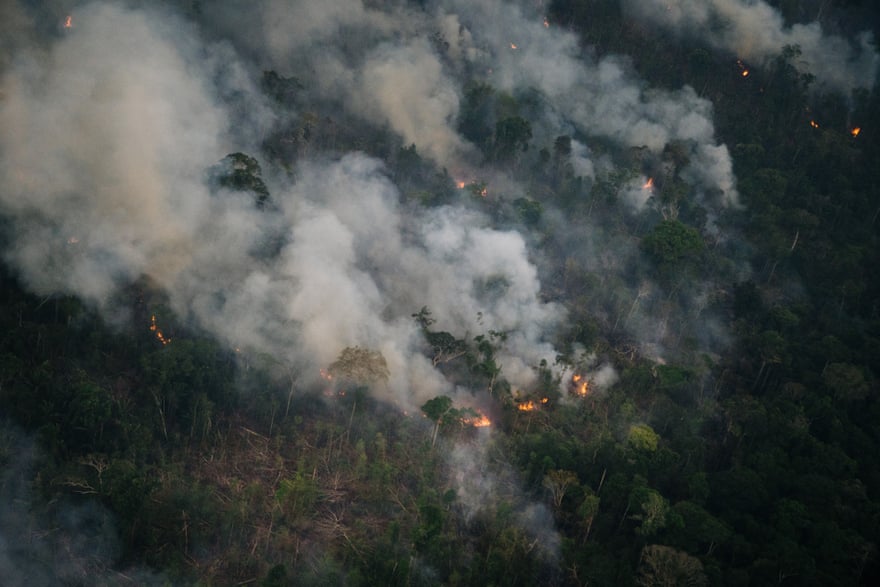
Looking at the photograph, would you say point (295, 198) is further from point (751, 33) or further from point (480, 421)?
point (751, 33)

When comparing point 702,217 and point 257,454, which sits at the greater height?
point 702,217

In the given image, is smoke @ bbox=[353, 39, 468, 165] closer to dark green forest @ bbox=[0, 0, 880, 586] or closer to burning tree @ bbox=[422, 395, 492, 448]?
dark green forest @ bbox=[0, 0, 880, 586]

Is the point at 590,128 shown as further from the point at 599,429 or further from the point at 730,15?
the point at 599,429

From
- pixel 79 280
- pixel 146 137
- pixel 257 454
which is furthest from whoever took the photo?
pixel 146 137

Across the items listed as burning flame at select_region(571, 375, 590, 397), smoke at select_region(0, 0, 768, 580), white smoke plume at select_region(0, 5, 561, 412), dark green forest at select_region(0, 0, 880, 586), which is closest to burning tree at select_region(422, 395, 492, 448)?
dark green forest at select_region(0, 0, 880, 586)

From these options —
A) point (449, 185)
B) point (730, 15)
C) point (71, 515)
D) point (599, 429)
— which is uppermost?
point (730, 15)

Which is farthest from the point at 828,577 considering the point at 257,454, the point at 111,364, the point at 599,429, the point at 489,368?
the point at 111,364
